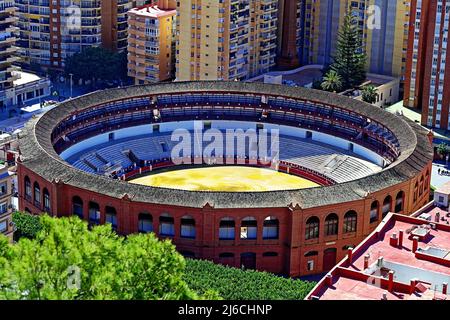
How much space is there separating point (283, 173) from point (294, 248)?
28208mm

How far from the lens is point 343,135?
380ft

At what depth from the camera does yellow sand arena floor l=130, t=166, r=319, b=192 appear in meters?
110

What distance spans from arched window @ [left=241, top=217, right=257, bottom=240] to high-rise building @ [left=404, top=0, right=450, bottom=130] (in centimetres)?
4440

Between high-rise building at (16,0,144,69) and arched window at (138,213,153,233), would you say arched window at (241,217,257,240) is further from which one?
high-rise building at (16,0,144,69)

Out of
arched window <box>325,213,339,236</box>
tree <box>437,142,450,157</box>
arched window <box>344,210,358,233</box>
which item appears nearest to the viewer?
arched window <box>325,213,339,236</box>

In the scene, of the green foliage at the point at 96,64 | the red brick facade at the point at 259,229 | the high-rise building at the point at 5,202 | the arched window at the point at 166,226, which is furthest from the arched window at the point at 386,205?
the green foliage at the point at 96,64

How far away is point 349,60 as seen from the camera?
447 feet

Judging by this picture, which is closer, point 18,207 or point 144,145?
point 18,207

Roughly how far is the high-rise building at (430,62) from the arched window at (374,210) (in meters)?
36.1

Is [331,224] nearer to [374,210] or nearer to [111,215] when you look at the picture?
[374,210]

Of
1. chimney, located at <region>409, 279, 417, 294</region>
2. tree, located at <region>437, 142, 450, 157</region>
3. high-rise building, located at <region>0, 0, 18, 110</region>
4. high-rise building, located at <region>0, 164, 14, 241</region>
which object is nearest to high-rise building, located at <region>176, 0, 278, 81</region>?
high-rise building, located at <region>0, 0, 18, 110</region>
